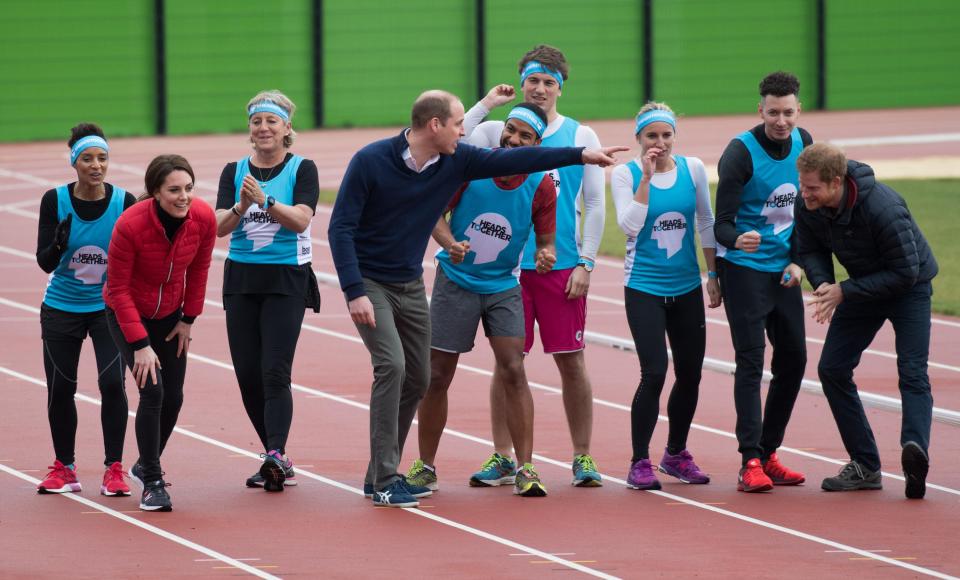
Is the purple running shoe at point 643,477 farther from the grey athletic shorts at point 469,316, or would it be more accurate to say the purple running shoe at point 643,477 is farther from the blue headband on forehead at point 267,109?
the blue headband on forehead at point 267,109

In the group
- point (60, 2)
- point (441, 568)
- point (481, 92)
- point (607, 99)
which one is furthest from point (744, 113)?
point (441, 568)

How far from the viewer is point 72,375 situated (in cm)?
781

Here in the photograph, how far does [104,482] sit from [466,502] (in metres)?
1.82

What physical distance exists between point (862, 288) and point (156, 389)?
11.6 ft

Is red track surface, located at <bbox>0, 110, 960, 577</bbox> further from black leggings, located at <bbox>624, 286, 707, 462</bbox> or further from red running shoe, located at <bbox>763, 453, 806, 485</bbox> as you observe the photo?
black leggings, located at <bbox>624, 286, 707, 462</bbox>

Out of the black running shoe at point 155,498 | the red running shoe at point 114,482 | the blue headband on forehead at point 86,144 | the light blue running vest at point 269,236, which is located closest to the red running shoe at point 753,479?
the light blue running vest at point 269,236

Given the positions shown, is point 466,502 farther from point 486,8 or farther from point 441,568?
point 486,8

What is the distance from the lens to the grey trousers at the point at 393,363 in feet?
24.3

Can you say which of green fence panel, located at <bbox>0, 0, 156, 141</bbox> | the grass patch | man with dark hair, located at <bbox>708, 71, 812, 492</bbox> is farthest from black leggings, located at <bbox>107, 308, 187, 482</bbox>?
green fence panel, located at <bbox>0, 0, 156, 141</bbox>

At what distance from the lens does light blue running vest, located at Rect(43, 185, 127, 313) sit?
7.73 metres

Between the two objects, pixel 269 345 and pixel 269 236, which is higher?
pixel 269 236

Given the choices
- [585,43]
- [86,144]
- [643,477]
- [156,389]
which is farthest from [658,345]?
[585,43]

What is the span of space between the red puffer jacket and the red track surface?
975mm

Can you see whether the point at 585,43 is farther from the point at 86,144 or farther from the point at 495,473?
the point at 86,144
